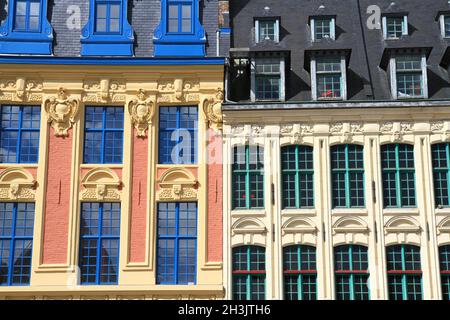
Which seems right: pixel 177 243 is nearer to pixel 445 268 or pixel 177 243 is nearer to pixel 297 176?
pixel 297 176

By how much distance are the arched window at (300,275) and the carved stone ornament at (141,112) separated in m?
6.38

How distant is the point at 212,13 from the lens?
101ft

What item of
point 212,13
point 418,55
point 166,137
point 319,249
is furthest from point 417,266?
point 212,13

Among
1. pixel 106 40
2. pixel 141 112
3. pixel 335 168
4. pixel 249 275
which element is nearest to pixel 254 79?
pixel 141 112

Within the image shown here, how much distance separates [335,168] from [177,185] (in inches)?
209

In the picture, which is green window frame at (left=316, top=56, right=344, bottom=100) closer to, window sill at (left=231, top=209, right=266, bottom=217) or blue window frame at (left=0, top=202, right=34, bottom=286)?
window sill at (left=231, top=209, right=266, bottom=217)

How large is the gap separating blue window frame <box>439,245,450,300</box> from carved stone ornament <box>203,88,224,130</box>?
8416 millimetres

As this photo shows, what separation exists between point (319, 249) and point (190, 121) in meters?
6.20

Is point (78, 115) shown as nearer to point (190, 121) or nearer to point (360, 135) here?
point (190, 121)

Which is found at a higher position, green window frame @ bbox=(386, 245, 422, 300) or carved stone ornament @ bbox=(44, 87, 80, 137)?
carved stone ornament @ bbox=(44, 87, 80, 137)

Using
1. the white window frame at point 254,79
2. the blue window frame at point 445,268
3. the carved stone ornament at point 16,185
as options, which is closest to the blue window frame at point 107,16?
the white window frame at point 254,79

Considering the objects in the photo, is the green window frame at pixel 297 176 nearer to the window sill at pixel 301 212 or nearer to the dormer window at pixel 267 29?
the window sill at pixel 301 212

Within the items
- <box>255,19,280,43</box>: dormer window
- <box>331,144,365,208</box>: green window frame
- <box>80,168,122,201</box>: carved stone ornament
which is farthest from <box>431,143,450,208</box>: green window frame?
<box>80,168,122,201</box>: carved stone ornament

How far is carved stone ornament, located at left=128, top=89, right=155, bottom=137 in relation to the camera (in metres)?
28.9
